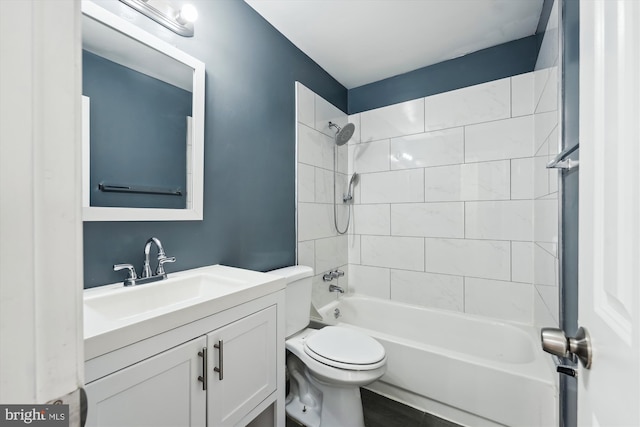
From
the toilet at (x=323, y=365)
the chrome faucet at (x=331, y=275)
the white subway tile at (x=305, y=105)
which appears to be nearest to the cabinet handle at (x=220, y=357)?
the toilet at (x=323, y=365)

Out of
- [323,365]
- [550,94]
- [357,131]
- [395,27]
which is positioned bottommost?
[323,365]

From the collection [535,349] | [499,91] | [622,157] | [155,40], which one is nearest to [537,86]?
[499,91]

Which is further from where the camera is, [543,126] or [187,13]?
[543,126]

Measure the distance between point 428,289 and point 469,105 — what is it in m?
1.50

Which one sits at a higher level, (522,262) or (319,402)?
(522,262)

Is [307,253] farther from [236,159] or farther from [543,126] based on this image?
[543,126]

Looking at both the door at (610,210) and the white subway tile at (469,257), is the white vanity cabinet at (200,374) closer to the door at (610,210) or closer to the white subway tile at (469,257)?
the door at (610,210)

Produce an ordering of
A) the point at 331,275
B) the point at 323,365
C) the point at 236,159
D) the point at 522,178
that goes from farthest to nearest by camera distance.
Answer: the point at 331,275
the point at 522,178
the point at 236,159
the point at 323,365

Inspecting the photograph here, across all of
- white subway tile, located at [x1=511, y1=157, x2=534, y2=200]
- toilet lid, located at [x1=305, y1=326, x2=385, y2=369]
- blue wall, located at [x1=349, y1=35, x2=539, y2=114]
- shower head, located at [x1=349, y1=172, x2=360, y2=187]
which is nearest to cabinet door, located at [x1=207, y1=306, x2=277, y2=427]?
toilet lid, located at [x1=305, y1=326, x2=385, y2=369]

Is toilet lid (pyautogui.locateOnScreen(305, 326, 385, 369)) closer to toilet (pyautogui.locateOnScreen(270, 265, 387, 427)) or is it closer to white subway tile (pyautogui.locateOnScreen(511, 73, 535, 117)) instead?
toilet (pyautogui.locateOnScreen(270, 265, 387, 427))

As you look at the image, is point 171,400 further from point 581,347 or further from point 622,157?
point 622,157

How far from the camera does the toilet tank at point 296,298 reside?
163cm

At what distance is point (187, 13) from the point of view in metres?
1.31

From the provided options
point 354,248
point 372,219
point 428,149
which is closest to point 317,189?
point 372,219
